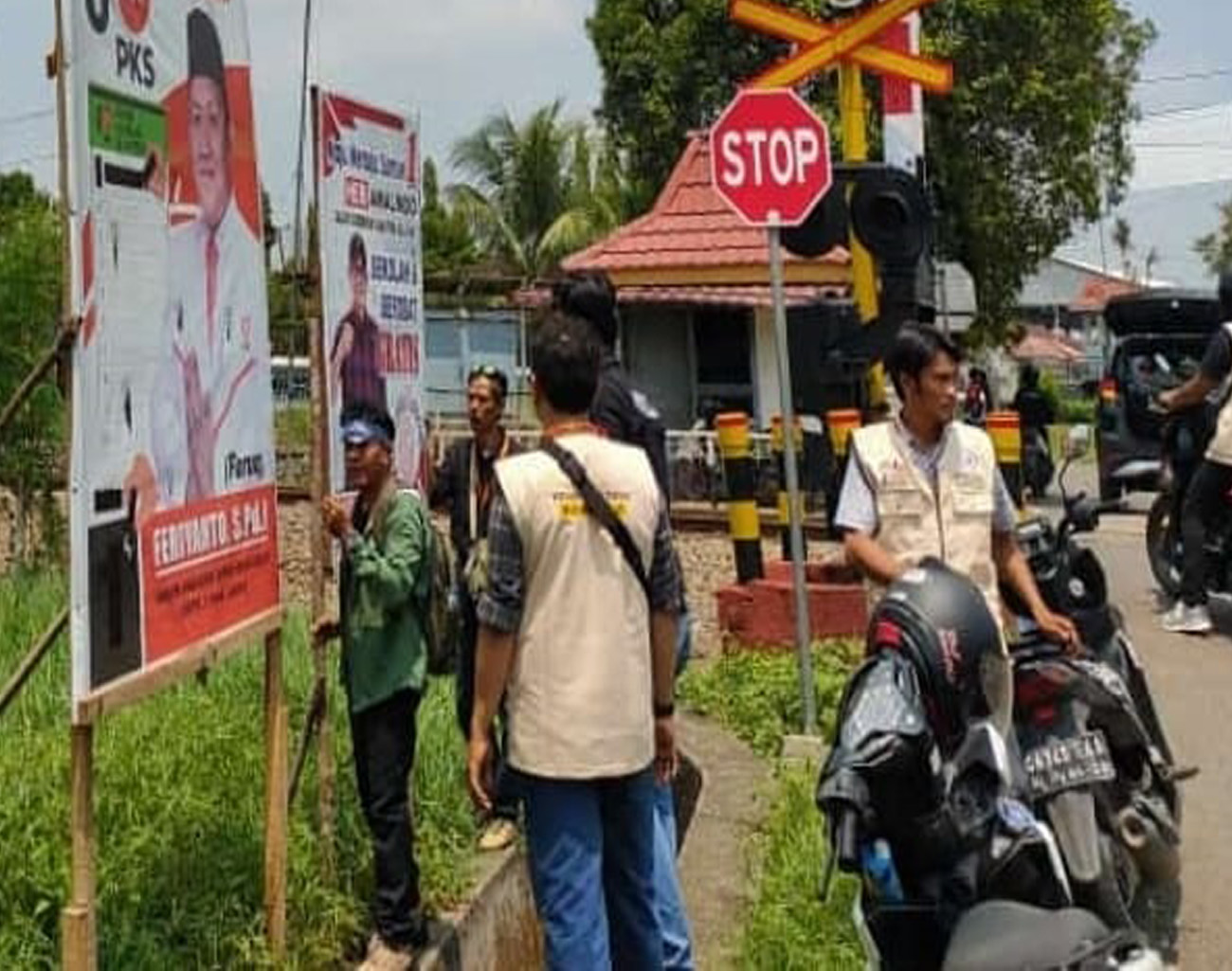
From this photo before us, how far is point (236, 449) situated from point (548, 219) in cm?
3627

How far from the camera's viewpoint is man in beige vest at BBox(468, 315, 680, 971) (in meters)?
4.12

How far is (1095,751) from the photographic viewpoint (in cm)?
498

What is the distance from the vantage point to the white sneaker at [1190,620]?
395 inches

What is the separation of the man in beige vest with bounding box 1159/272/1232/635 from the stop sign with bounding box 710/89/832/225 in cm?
331

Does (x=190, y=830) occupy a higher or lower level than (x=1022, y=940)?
lower

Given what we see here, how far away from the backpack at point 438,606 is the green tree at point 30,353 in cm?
474

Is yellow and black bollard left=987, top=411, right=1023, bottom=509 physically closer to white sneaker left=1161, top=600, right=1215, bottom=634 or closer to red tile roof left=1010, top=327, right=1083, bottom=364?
white sneaker left=1161, top=600, right=1215, bottom=634

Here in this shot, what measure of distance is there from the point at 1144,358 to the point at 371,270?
50.7 feet

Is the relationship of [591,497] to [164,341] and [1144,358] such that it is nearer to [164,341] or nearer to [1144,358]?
[164,341]

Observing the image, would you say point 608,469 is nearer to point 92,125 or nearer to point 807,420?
point 92,125

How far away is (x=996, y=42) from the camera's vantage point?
25.4m

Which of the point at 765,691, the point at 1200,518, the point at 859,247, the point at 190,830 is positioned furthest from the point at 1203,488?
the point at 190,830

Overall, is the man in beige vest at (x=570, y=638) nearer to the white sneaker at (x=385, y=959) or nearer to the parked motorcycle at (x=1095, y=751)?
the white sneaker at (x=385, y=959)

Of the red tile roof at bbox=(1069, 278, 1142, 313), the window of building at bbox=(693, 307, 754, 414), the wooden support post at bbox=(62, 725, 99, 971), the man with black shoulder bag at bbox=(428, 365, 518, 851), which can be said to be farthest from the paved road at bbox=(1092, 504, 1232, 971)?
the red tile roof at bbox=(1069, 278, 1142, 313)
